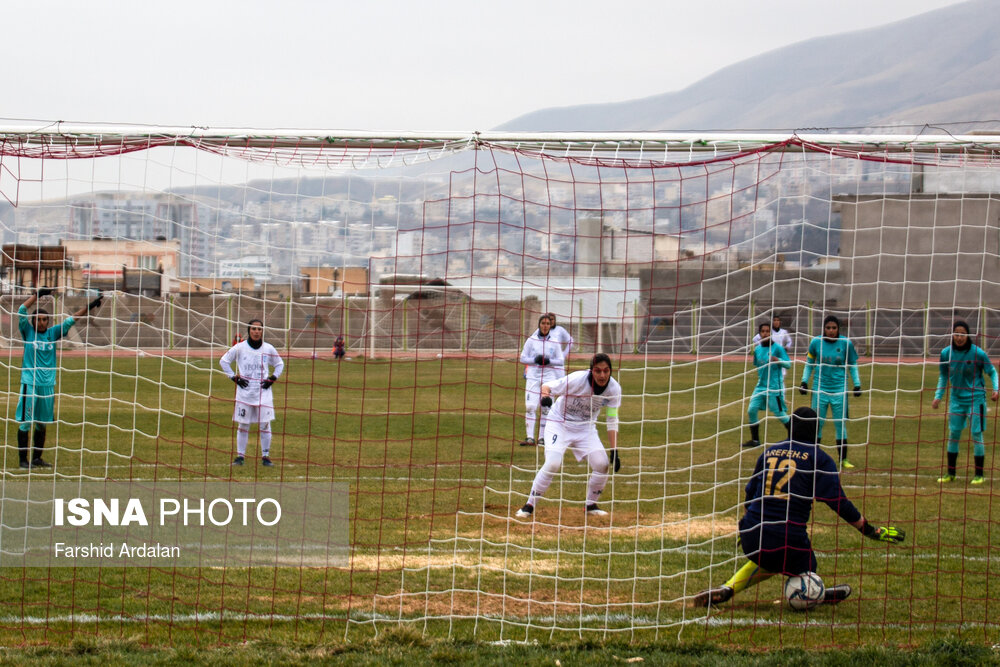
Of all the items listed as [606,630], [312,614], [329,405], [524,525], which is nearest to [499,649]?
[606,630]

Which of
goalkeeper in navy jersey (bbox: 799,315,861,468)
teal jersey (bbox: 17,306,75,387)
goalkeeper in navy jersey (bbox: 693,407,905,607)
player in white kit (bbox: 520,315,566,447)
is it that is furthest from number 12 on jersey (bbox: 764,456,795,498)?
teal jersey (bbox: 17,306,75,387)

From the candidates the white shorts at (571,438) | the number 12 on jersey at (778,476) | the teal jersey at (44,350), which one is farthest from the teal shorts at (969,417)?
the teal jersey at (44,350)

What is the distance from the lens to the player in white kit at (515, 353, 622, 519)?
8.98 m

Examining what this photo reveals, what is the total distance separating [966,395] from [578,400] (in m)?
5.48

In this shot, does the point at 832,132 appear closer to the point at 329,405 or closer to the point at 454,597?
the point at 454,597

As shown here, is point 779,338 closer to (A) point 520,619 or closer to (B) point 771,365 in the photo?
(B) point 771,365

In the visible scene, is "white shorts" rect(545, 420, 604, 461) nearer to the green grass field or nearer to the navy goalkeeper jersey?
the green grass field

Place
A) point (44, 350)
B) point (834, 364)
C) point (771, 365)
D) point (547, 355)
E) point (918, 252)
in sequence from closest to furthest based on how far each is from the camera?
point (44, 350) → point (834, 364) → point (547, 355) → point (771, 365) → point (918, 252)

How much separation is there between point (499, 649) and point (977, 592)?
12.3ft

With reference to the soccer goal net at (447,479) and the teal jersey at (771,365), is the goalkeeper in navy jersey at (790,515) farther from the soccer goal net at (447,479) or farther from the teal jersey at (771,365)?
the teal jersey at (771,365)

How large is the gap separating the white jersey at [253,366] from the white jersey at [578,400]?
4.20 meters

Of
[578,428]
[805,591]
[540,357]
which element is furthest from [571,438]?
[540,357]

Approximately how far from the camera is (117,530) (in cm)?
841

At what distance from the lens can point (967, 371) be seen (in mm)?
11664
